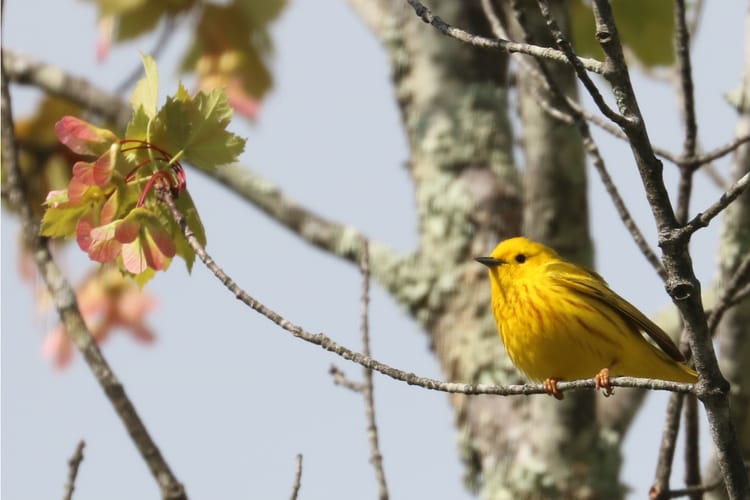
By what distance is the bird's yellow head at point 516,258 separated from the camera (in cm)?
411

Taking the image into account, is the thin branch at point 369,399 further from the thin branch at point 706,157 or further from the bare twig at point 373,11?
the bare twig at point 373,11

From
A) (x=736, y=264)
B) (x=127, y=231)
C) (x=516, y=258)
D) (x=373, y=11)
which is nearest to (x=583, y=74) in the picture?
(x=127, y=231)

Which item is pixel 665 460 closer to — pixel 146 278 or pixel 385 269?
pixel 146 278

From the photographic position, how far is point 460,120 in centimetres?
526

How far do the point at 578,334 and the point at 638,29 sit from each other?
1.49 meters

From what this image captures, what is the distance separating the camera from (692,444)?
130 inches

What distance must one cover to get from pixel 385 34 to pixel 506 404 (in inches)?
77.6

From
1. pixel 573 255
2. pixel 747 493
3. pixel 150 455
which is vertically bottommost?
pixel 747 493

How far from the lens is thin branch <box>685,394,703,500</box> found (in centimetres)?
328

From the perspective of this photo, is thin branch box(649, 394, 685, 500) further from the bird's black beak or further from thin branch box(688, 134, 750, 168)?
the bird's black beak

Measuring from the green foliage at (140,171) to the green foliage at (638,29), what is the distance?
229cm

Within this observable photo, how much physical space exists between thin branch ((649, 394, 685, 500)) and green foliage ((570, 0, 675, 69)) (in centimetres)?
171

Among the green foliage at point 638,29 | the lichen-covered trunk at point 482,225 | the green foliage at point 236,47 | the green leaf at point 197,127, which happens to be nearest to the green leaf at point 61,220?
the green leaf at point 197,127

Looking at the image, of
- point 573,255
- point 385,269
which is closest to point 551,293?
point 573,255
